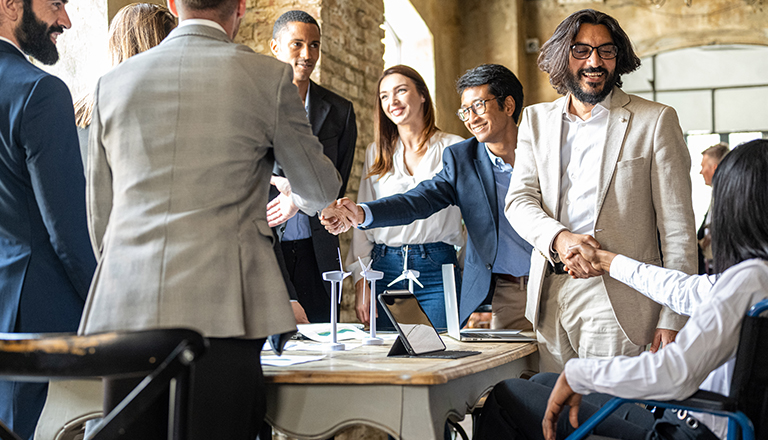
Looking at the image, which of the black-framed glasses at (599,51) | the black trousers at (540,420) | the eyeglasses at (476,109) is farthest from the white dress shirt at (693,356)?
the eyeglasses at (476,109)

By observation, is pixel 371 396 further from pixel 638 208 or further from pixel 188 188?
pixel 638 208

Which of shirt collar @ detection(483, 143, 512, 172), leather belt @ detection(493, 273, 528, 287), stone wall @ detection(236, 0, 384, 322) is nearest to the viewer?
leather belt @ detection(493, 273, 528, 287)

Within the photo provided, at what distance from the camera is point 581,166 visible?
2490 millimetres

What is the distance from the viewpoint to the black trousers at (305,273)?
3.27m

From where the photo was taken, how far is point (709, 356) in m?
1.55

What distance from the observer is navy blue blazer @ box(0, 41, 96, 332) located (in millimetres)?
1925

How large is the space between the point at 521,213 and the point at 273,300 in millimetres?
1245

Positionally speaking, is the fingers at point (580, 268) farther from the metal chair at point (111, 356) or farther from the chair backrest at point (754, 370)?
the metal chair at point (111, 356)

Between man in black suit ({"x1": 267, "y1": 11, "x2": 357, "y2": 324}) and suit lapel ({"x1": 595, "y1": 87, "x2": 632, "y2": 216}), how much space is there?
131 cm

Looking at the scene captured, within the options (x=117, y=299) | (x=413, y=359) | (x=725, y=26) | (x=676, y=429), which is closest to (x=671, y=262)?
(x=676, y=429)

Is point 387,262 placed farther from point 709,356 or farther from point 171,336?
point 171,336

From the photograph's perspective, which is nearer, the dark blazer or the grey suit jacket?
the grey suit jacket

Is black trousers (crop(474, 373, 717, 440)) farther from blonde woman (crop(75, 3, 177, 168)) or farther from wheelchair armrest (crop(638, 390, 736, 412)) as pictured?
blonde woman (crop(75, 3, 177, 168))

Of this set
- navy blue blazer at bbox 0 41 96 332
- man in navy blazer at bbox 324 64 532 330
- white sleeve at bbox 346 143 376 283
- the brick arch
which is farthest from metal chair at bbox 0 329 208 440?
the brick arch
